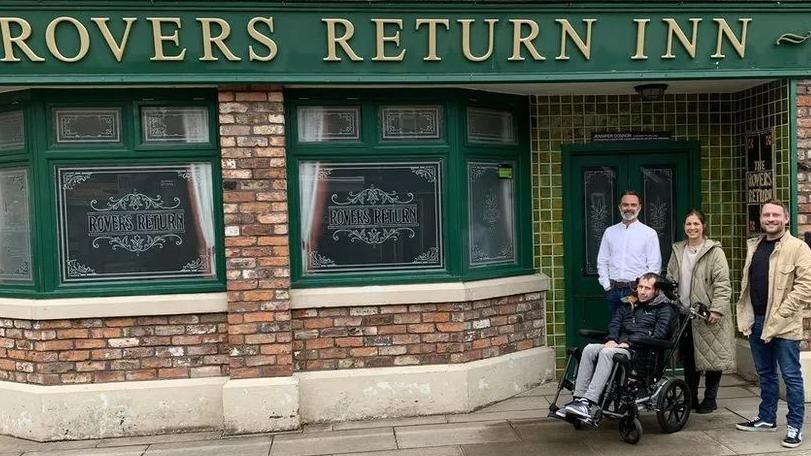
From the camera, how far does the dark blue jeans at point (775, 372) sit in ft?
15.9

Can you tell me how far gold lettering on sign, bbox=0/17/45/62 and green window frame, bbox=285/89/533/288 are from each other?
197 cm

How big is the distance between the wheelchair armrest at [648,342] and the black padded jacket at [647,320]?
7cm

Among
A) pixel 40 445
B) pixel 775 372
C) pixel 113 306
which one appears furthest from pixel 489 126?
pixel 40 445

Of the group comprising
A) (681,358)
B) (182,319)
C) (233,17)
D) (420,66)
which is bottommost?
(681,358)

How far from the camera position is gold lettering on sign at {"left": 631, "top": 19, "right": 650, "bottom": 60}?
5.73 metres

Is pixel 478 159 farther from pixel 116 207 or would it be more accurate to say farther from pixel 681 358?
pixel 116 207

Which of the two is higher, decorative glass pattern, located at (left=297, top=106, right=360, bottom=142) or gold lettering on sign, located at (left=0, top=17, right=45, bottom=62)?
gold lettering on sign, located at (left=0, top=17, right=45, bottom=62)

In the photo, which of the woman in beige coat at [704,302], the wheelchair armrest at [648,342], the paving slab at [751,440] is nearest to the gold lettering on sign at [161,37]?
the wheelchair armrest at [648,342]

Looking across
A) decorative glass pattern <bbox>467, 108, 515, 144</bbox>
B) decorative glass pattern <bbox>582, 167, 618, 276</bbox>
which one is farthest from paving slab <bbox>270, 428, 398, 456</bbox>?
decorative glass pattern <bbox>582, 167, 618, 276</bbox>

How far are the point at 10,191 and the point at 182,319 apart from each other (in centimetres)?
180

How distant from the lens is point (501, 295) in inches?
238

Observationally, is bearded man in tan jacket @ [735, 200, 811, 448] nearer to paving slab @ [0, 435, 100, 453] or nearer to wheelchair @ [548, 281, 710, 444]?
wheelchair @ [548, 281, 710, 444]

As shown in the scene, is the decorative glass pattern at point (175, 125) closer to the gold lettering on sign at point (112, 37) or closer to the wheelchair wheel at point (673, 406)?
the gold lettering on sign at point (112, 37)

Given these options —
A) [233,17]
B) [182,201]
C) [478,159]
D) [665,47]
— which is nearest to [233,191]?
[182,201]
